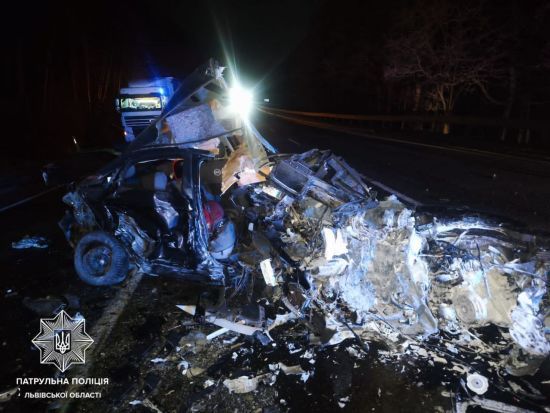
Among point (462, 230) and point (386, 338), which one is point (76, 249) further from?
point (462, 230)

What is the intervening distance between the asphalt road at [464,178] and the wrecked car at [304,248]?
100 cm

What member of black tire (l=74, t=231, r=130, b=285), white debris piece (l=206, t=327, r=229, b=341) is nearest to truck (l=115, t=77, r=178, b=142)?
black tire (l=74, t=231, r=130, b=285)

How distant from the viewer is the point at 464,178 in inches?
318

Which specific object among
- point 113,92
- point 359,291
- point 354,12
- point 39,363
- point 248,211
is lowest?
point 39,363

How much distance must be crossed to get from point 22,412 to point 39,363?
0.53 m

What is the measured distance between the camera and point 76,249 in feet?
13.3

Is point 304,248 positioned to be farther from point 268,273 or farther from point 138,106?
point 138,106

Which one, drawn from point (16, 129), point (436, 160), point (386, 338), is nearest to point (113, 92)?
point (16, 129)

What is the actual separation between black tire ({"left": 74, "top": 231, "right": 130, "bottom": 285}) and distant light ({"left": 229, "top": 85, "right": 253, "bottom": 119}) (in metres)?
2.63

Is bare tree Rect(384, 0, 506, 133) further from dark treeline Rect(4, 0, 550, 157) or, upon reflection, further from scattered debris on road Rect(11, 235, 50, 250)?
scattered debris on road Rect(11, 235, 50, 250)

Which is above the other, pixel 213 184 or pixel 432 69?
pixel 432 69

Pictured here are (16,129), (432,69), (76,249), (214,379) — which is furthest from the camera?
(432,69)

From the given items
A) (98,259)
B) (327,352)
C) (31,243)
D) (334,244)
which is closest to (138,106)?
(31,243)

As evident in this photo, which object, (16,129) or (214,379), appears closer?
(214,379)
